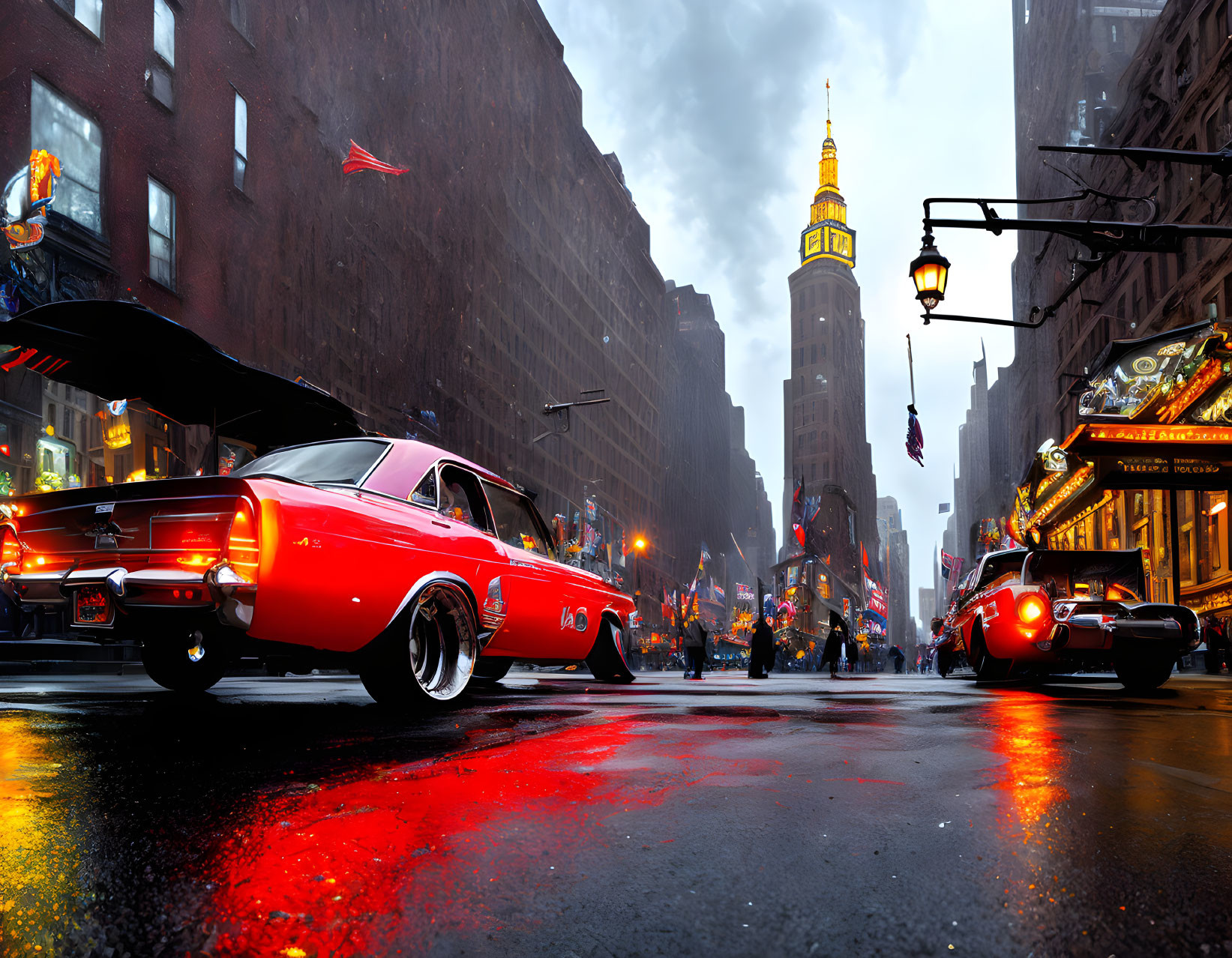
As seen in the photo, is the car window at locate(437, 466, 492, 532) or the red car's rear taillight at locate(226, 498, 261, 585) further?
the car window at locate(437, 466, 492, 532)

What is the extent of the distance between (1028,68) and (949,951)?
307 feet

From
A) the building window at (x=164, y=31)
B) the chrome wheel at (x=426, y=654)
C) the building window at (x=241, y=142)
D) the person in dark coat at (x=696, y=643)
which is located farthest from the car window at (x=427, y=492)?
the building window at (x=241, y=142)

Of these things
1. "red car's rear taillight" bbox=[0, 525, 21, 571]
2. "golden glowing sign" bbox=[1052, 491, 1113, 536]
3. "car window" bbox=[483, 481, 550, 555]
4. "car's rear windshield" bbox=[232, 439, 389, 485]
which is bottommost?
"red car's rear taillight" bbox=[0, 525, 21, 571]

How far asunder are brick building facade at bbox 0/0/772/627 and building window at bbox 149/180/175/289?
6 cm

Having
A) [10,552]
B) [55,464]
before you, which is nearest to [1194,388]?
[10,552]

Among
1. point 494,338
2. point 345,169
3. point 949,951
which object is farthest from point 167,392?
point 494,338

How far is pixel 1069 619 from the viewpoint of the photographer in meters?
10.5

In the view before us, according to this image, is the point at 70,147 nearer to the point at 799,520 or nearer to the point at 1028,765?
the point at 1028,765

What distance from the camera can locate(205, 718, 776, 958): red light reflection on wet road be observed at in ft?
5.71

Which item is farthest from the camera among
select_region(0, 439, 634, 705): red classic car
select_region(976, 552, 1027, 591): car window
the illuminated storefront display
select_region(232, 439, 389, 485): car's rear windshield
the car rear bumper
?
the illuminated storefront display

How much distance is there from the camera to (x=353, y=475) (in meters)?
6.16

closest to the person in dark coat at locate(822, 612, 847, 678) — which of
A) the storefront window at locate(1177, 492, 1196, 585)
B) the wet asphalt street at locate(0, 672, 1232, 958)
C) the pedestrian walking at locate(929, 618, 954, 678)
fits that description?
the pedestrian walking at locate(929, 618, 954, 678)

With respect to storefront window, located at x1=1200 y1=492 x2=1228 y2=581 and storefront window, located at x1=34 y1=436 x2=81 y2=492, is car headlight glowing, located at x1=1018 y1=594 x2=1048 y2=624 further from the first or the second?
storefront window, located at x1=1200 y1=492 x2=1228 y2=581

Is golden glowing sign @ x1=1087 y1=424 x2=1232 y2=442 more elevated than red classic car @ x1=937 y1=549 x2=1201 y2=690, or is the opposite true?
golden glowing sign @ x1=1087 y1=424 x2=1232 y2=442
